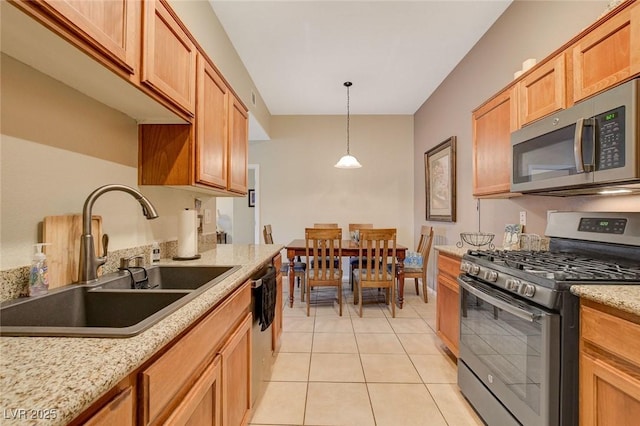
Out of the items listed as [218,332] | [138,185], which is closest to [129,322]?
[218,332]

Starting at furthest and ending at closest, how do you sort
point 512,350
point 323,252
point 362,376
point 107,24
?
1. point 323,252
2. point 362,376
3. point 512,350
4. point 107,24

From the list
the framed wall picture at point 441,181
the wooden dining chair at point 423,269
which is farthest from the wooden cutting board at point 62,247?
the framed wall picture at point 441,181

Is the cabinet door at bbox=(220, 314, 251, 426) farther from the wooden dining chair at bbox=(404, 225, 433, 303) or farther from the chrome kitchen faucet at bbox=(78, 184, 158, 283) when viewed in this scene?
the wooden dining chair at bbox=(404, 225, 433, 303)

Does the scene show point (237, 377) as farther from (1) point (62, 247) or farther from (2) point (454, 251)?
(2) point (454, 251)

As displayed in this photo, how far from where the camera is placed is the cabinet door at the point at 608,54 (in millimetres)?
1173

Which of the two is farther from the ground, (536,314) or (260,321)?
(536,314)

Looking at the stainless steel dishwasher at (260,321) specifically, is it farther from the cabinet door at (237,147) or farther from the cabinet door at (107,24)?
the cabinet door at (107,24)

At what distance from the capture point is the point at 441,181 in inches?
156

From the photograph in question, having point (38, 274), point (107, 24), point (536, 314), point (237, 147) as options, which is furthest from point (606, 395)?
point (237, 147)

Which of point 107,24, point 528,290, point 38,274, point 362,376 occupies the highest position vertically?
point 107,24

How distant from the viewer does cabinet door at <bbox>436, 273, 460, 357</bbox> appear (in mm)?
2156

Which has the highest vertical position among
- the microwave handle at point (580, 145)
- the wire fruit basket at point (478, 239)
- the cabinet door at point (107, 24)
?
the cabinet door at point (107, 24)

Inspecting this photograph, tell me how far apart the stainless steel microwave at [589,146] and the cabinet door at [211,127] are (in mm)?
1829

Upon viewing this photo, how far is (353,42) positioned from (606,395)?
3087 millimetres
